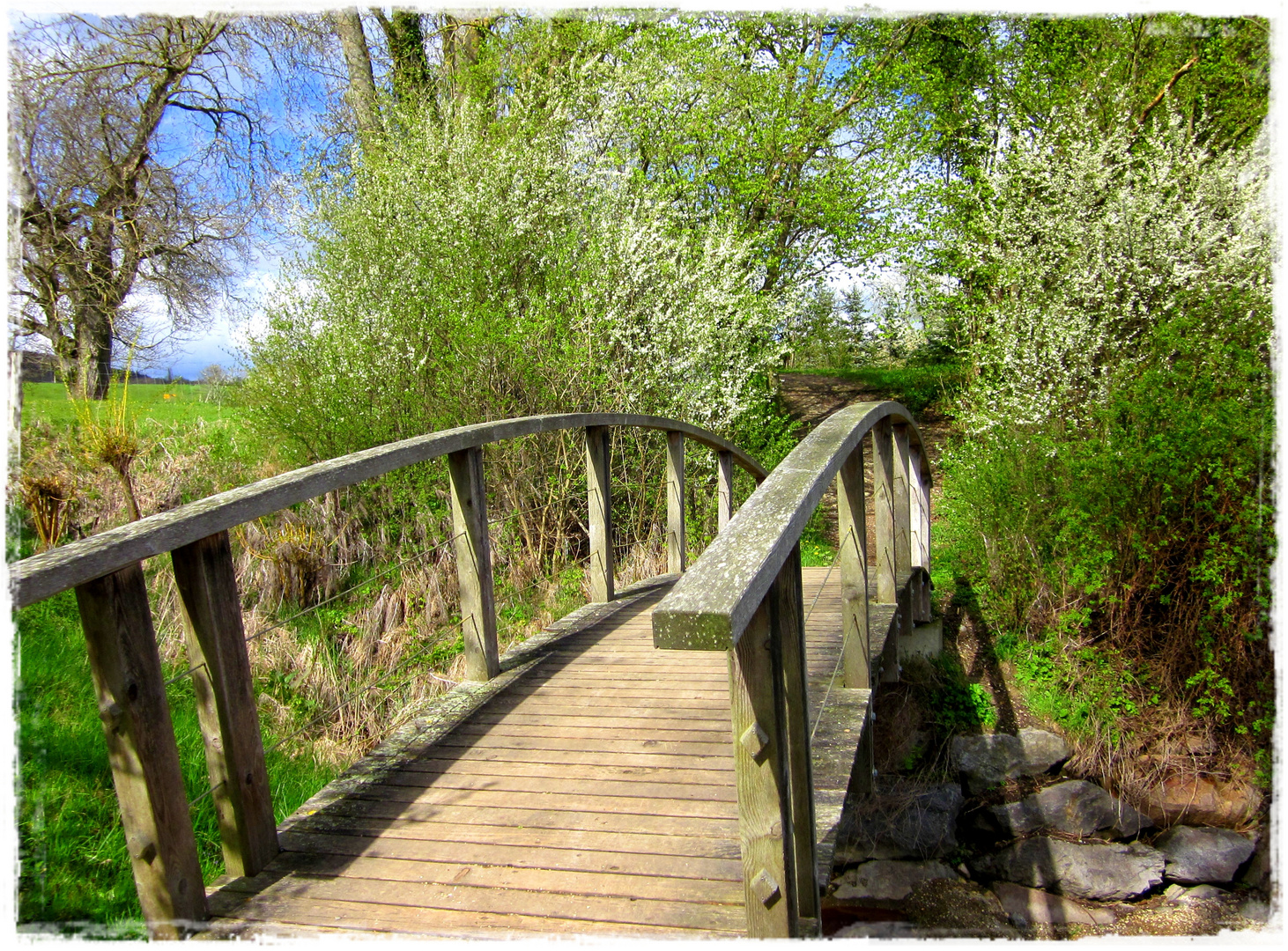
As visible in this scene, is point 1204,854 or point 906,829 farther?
point 906,829

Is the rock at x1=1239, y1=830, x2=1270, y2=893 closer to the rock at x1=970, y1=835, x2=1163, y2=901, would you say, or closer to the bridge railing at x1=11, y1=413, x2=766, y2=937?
the rock at x1=970, y1=835, x2=1163, y2=901

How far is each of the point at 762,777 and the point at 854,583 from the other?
2001 mm

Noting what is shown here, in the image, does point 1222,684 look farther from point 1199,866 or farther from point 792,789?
point 792,789

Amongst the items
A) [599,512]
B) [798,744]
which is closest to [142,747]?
[798,744]

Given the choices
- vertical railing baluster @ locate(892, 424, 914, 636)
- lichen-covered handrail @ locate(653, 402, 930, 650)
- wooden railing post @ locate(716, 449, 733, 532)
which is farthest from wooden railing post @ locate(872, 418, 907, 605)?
lichen-covered handrail @ locate(653, 402, 930, 650)

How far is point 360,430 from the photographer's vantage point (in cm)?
791

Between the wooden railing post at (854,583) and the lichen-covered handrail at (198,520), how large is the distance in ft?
5.09

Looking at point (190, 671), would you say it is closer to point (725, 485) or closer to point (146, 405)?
point (725, 485)

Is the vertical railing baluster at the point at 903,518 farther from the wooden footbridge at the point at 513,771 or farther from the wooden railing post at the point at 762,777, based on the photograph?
the wooden railing post at the point at 762,777

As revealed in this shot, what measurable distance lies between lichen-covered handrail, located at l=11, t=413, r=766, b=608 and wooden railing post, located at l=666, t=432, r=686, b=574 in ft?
8.70

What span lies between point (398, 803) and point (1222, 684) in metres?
6.39

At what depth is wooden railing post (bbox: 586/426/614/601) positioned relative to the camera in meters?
5.02

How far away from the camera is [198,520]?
206 cm

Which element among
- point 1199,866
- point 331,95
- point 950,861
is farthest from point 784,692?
point 331,95
